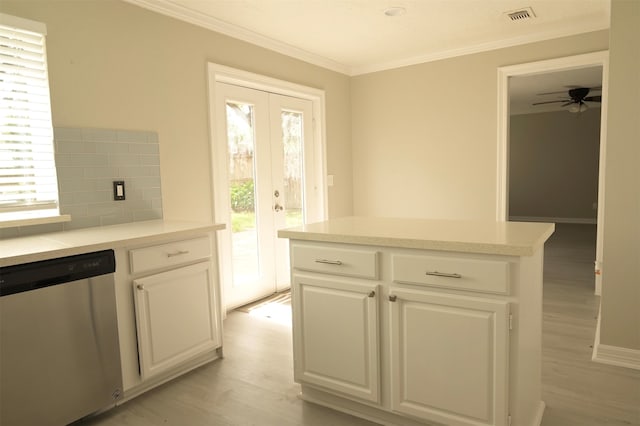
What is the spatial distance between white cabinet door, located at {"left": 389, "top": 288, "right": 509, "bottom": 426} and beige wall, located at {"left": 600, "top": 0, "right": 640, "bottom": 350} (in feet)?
4.44

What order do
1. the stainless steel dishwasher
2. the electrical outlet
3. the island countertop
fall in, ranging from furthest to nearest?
1. the electrical outlet
2. the stainless steel dishwasher
3. the island countertop

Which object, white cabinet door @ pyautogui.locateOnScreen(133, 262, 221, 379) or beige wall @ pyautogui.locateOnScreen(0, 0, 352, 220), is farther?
beige wall @ pyautogui.locateOnScreen(0, 0, 352, 220)

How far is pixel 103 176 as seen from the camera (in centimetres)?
281

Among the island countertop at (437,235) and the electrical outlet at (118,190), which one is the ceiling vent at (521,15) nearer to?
the island countertop at (437,235)

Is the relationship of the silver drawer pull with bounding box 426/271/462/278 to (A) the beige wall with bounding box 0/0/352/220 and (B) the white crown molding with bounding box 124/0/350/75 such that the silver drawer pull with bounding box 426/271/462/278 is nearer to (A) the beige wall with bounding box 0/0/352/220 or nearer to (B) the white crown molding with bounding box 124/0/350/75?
(A) the beige wall with bounding box 0/0/352/220

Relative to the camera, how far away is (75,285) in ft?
6.70

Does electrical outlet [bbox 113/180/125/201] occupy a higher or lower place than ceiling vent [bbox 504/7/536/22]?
lower

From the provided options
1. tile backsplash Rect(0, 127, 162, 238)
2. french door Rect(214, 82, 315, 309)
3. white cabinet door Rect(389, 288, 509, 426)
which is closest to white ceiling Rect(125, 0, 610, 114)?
french door Rect(214, 82, 315, 309)

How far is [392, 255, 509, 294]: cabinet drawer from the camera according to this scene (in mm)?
1697

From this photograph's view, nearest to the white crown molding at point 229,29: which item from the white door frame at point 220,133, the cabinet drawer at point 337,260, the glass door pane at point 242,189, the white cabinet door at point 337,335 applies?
the white door frame at point 220,133

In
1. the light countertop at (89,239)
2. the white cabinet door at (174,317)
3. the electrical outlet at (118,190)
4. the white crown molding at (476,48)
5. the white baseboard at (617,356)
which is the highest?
the white crown molding at (476,48)

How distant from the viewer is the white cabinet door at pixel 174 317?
2365mm

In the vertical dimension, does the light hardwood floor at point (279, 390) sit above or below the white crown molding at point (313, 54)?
below

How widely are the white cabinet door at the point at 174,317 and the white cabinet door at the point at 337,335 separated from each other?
0.72 metres
